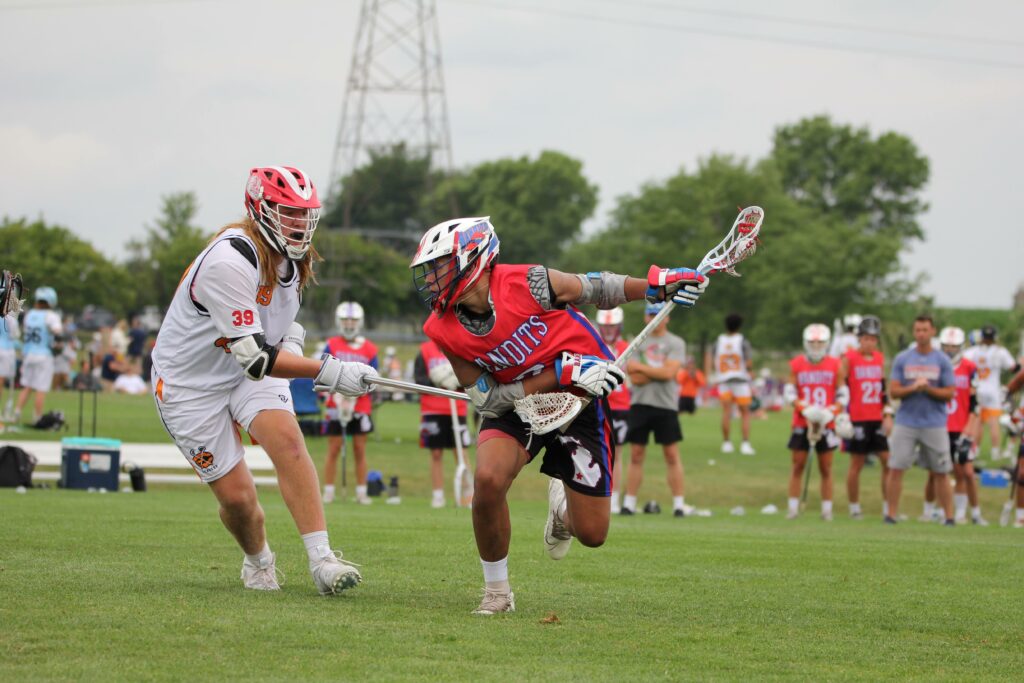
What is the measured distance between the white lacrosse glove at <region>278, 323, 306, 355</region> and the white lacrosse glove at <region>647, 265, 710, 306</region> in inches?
84.6

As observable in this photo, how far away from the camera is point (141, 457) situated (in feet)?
68.4

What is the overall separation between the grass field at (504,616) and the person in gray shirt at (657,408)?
99.3 inches

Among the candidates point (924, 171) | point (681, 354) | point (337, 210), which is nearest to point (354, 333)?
point (681, 354)

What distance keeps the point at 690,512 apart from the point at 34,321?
1313cm

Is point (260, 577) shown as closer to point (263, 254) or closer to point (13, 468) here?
point (263, 254)

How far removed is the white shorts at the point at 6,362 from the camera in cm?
2283

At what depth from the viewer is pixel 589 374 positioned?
23.9ft

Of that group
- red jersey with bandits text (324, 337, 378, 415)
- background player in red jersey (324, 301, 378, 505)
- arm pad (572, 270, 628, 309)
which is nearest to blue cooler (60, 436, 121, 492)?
background player in red jersey (324, 301, 378, 505)

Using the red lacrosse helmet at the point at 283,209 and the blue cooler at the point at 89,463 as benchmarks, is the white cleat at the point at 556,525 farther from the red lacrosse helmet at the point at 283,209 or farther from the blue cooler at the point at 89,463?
the blue cooler at the point at 89,463

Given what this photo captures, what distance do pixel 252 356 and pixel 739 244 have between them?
311 centimetres

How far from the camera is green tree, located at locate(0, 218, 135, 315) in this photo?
64562 mm

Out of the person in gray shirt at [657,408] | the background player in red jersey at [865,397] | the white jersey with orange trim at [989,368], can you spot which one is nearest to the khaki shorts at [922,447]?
the background player in red jersey at [865,397]

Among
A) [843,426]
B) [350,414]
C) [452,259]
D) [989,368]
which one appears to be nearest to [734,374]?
[989,368]

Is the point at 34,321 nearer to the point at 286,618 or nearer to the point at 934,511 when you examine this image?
the point at 934,511
